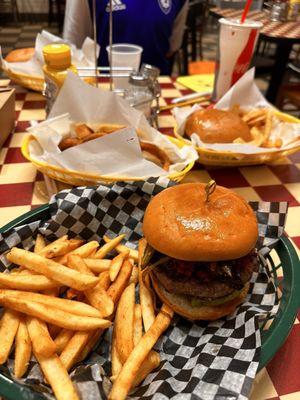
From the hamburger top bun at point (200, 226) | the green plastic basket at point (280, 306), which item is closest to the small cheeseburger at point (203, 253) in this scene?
the hamburger top bun at point (200, 226)

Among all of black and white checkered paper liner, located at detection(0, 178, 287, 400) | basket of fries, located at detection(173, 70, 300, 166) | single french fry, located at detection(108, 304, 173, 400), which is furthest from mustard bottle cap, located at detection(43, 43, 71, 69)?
single french fry, located at detection(108, 304, 173, 400)

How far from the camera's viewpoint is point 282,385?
976mm

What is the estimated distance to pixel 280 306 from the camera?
105cm

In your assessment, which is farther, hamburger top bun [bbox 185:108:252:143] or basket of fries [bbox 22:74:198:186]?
hamburger top bun [bbox 185:108:252:143]

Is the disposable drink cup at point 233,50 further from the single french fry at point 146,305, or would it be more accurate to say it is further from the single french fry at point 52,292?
the single french fry at point 52,292

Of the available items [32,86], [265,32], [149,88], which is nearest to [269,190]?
[149,88]

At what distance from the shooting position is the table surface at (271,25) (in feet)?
14.0

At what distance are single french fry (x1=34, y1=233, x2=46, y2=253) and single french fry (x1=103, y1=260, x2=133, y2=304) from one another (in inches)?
11.4

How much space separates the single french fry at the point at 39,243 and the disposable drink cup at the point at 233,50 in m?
1.72

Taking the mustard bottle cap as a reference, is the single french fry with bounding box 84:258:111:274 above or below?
below

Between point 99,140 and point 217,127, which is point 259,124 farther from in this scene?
point 99,140

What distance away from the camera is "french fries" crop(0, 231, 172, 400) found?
2.97ft

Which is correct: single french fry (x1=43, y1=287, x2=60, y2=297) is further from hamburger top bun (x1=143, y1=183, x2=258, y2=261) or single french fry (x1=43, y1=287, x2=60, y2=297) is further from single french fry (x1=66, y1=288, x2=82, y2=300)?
hamburger top bun (x1=143, y1=183, x2=258, y2=261)

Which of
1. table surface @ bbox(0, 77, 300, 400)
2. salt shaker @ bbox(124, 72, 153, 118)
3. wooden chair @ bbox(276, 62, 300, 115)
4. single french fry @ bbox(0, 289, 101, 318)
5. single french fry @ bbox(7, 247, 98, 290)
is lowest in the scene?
wooden chair @ bbox(276, 62, 300, 115)
